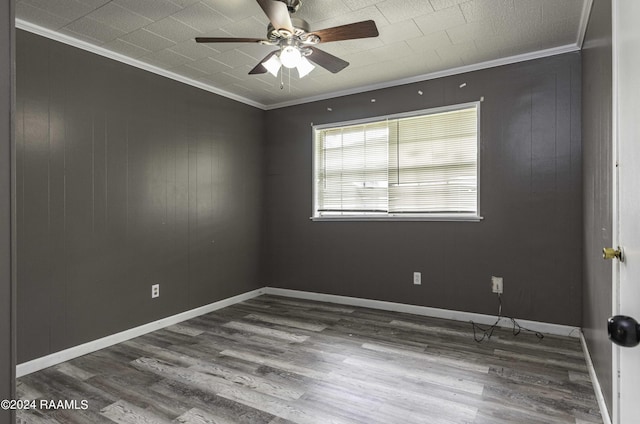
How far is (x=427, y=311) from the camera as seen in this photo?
3627 millimetres

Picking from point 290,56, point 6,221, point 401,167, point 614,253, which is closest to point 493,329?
point 401,167

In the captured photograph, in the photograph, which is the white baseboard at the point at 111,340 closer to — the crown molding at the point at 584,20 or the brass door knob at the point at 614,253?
the brass door knob at the point at 614,253

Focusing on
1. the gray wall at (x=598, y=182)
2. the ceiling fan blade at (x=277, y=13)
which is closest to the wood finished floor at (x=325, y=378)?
the gray wall at (x=598, y=182)

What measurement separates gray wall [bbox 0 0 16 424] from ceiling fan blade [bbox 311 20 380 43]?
5.13 feet

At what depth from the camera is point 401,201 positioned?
3811mm

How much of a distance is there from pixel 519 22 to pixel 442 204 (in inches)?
65.5

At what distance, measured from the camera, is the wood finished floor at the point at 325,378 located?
76.9 inches

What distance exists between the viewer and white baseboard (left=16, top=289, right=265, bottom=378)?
8.20ft

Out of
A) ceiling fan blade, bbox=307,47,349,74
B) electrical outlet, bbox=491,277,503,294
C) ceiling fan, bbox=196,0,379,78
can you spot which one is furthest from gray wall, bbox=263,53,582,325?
ceiling fan, bbox=196,0,379,78

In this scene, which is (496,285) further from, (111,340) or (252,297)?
(111,340)

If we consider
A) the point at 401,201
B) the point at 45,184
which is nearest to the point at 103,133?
the point at 45,184

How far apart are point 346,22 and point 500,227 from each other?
7.36 feet

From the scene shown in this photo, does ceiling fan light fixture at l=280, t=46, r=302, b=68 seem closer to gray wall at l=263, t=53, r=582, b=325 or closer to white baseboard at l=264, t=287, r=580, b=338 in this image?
gray wall at l=263, t=53, r=582, b=325

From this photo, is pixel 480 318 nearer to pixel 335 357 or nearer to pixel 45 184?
pixel 335 357
